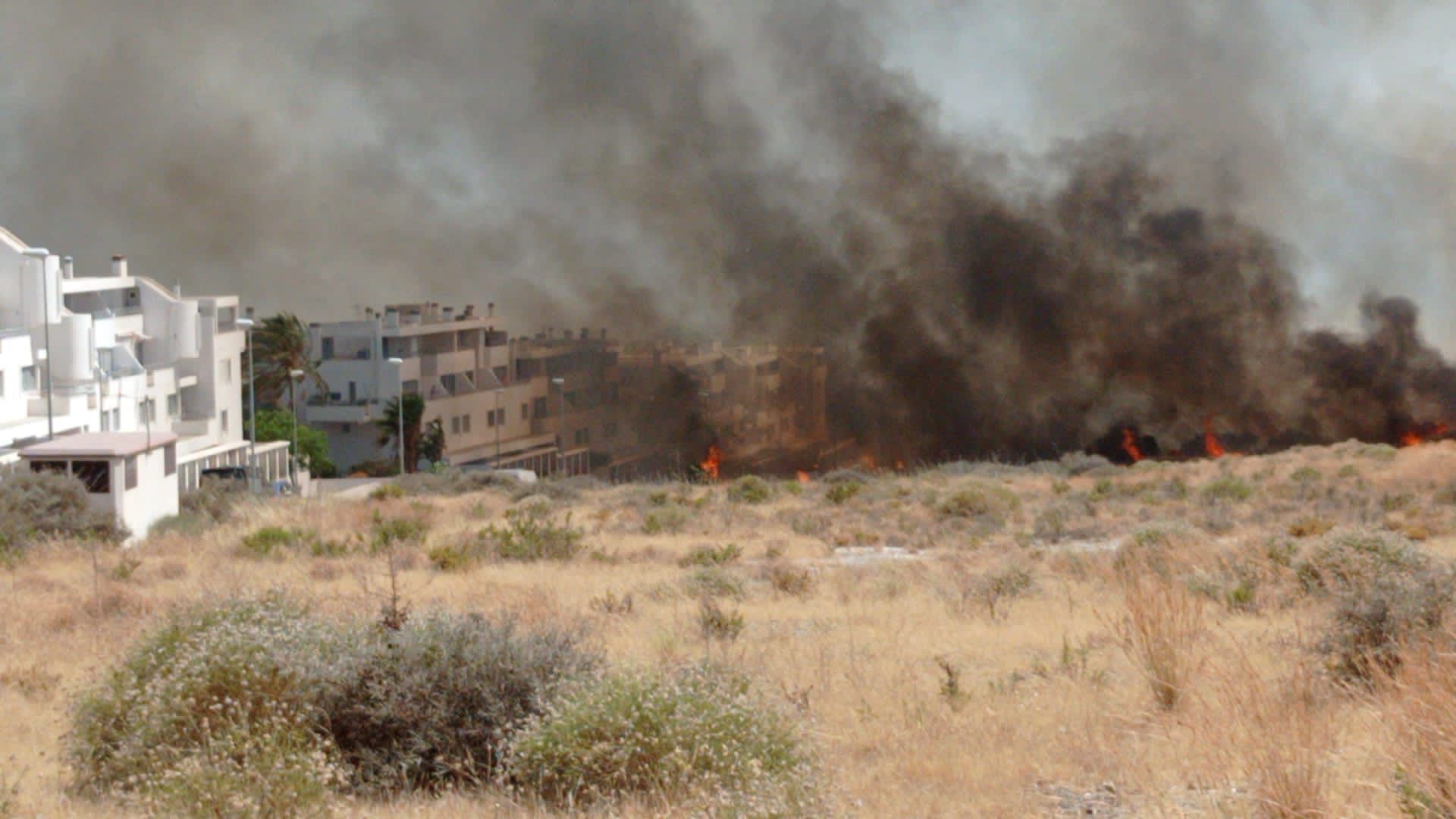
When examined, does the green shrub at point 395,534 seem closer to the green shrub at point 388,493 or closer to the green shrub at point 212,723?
the green shrub at point 388,493

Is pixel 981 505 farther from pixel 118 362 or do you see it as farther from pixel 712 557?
pixel 118 362

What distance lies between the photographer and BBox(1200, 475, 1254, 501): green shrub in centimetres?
2659

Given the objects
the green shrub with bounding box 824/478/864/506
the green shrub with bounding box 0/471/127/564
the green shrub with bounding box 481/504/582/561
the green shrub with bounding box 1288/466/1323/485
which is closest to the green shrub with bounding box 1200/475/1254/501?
the green shrub with bounding box 1288/466/1323/485

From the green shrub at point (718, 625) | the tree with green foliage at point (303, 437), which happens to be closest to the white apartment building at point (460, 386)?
the tree with green foliage at point (303, 437)

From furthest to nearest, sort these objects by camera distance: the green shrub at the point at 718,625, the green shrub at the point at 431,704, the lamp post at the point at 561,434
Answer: the lamp post at the point at 561,434, the green shrub at the point at 718,625, the green shrub at the point at 431,704

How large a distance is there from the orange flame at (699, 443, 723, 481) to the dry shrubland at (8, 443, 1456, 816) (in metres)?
26.5

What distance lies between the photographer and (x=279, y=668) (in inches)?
260

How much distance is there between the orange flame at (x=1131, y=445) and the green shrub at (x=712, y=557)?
27.3 m

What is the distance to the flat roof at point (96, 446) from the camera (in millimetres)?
21562

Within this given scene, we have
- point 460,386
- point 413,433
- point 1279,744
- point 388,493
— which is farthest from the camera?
point 460,386

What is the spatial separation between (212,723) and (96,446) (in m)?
17.4

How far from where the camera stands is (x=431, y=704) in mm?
6594

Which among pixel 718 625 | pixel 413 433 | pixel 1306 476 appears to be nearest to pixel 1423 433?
pixel 1306 476

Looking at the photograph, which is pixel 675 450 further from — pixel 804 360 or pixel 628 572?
pixel 628 572
